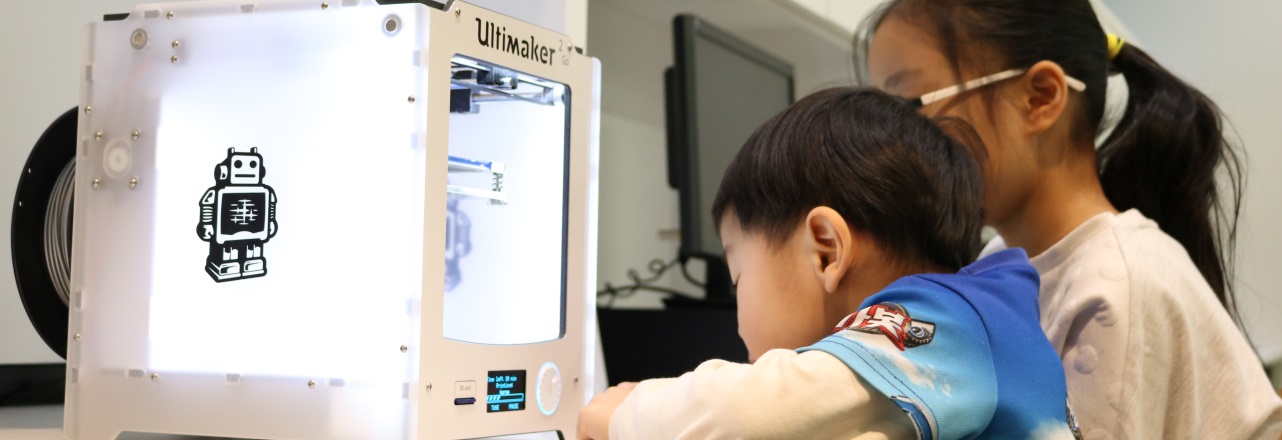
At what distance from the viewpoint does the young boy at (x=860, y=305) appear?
1.90 feet

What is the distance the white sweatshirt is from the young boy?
0.19m

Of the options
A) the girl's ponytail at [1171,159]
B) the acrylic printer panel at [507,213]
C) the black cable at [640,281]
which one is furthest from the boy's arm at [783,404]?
the black cable at [640,281]

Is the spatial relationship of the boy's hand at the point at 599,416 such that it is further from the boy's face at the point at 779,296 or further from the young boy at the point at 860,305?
the boy's face at the point at 779,296

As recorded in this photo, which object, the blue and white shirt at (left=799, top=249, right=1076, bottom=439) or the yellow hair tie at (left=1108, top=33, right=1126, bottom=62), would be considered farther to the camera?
the yellow hair tie at (left=1108, top=33, right=1126, bottom=62)

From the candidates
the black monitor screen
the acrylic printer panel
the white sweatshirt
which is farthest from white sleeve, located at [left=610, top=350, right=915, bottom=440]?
the black monitor screen

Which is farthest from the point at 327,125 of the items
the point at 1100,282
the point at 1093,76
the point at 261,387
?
the point at 1093,76

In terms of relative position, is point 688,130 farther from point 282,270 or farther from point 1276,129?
point 1276,129

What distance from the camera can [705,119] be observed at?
1.58 m

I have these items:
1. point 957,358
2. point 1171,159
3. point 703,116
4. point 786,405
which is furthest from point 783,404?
point 703,116

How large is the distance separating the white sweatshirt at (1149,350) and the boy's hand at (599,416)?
43cm

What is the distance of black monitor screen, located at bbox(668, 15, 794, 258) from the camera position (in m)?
1.48

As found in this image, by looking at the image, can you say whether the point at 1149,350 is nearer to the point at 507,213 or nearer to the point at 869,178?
the point at 869,178

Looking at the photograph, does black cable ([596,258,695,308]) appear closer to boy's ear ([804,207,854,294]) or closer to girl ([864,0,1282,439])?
girl ([864,0,1282,439])

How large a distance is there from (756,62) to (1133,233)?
0.93 m
